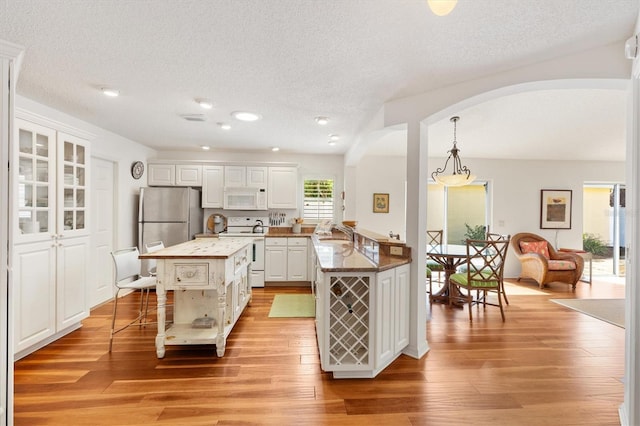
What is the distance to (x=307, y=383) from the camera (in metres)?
2.11

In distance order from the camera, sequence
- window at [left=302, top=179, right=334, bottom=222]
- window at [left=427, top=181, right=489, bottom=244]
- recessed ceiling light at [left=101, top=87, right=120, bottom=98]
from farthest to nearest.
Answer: window at [left=427, top=181, right=489, bottom=244] → window at [left=302, top=179, right=334, bottom=222] → recessed ceiling light at [left=101, top=87, right=120, bottom=98]

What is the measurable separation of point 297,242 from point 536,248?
4493mm

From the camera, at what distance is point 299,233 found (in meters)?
5.07

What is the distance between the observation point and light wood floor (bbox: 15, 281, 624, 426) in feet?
5.88

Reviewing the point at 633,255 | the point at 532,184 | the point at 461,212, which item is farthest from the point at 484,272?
the point at 532,184

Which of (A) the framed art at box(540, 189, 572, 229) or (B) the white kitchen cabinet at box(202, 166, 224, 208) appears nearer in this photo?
(B) the white kitchen cabinet at box(202, 166, 224, 208)

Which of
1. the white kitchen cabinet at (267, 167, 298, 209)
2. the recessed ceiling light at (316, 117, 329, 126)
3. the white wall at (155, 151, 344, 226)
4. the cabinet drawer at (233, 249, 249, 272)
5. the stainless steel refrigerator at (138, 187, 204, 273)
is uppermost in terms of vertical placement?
the recessed ceiling light at (316, 117, 329, 126)

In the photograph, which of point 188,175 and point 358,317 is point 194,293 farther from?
point 188,175

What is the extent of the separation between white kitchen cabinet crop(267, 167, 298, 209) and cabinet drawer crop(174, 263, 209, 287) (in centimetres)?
271

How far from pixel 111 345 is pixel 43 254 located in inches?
40.6

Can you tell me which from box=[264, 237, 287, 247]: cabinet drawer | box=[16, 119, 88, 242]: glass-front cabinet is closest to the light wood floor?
box=[16, 119, 88, 242]: glass-front cabinet

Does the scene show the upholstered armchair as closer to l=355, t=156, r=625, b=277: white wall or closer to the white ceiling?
l=355, t=156, r=625, b=277: white wall

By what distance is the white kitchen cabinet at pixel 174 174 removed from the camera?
15.8 feet

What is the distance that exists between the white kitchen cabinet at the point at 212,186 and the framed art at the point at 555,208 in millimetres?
6250
